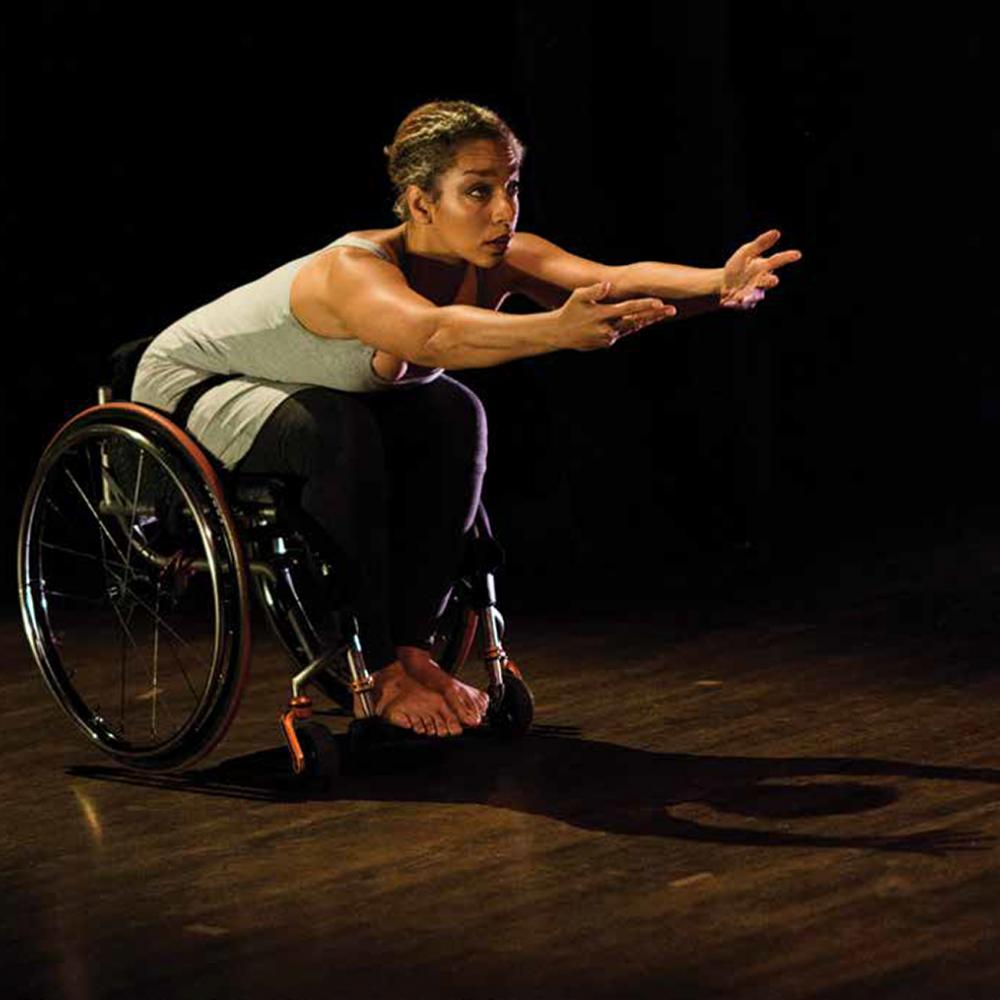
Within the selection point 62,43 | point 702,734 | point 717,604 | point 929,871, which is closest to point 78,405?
point 62,43

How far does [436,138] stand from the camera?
319cm

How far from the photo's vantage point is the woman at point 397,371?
313 centimetres

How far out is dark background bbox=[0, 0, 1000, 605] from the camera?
4.96m

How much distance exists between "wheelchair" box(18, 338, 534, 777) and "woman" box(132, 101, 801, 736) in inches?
1.9

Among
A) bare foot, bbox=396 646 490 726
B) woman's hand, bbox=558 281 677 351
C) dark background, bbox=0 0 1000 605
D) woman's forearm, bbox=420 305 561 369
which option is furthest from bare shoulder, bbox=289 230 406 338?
dark background, bbox=0 0 1000 605

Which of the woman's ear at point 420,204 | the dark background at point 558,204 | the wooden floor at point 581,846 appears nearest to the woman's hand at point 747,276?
the woman's ear at point 420,204

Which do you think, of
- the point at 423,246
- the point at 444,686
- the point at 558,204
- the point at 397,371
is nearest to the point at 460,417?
the point at 397,371

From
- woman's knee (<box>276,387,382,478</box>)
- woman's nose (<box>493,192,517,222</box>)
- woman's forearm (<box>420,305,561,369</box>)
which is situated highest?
woman's nose (<box>493,192,517,222</box>)

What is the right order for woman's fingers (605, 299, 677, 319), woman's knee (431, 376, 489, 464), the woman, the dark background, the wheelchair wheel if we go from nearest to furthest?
woman's fingers (605, 299, 677, 319), the wheelchair wheel, the woman, woman's knee (431, 376, 489, 464), the dark background

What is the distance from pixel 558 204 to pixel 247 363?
176 cm

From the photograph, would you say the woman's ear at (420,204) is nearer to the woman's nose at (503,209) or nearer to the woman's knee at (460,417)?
the woman's nose at (503,209)

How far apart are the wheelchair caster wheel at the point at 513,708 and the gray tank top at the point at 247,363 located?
44 centimetres

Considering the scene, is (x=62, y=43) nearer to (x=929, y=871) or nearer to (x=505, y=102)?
(x=505, y=102)

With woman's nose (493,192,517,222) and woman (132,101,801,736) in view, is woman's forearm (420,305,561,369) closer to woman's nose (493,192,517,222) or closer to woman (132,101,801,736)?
woman (132,101,801,736)
